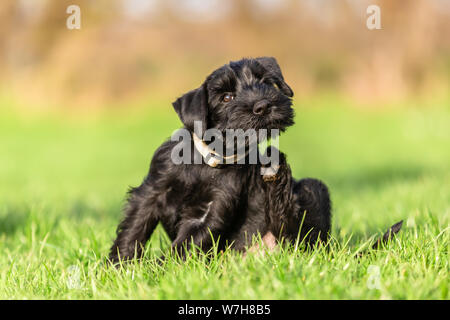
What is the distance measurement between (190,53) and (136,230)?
1463 cm

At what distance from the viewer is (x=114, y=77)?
56.4ft

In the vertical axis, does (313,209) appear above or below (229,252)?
above

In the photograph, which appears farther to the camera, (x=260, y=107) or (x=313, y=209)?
(x=313, y=209)

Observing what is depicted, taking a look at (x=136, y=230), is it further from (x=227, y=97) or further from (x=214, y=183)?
(x=227, y=97)

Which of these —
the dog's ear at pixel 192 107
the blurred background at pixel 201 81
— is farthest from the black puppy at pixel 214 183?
the blurred background at pixel 201 81

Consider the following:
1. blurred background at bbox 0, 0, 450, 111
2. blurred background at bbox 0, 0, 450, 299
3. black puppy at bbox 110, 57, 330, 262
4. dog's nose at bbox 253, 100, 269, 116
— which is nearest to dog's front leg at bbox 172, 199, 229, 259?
black puppy at bbox 110, 57, 330, 262

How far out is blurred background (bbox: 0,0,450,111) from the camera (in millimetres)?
16062

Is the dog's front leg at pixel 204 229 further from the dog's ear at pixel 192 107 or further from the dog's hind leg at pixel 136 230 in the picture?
the dog's ear at pixel 192 107

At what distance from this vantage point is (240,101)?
3275mm

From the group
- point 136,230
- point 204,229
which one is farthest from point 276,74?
point 136,230

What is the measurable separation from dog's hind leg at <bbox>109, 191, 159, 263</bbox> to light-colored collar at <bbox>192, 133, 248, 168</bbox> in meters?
0.48

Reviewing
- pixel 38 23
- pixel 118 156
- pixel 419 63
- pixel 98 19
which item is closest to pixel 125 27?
pixel 98 19

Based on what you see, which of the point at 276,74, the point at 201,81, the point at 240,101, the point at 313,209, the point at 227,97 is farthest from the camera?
the point at 201,81
